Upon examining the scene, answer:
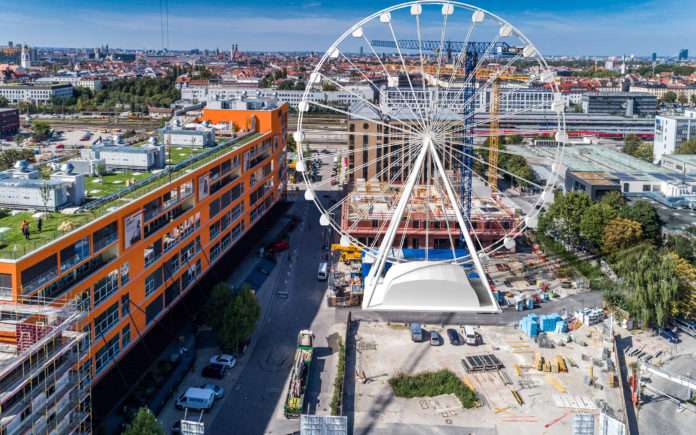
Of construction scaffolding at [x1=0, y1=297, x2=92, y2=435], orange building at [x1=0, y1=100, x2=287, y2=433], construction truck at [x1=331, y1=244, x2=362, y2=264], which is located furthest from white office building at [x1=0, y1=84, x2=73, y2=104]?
construction scaffolding at [x1=0, y1=297, x2=92, y2=435]

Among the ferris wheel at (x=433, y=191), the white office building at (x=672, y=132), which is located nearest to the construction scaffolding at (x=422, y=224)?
the ferris wheel at (x=433, y=191)

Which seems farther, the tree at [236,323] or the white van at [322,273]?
the white van at [322,273]

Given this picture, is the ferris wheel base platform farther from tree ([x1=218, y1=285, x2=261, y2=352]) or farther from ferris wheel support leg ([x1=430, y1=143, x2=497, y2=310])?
tree ([x1=218, y1=285, x2=261, y2=352])

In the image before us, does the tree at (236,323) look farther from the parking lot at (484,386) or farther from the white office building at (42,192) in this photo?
the white office building at (42,192)

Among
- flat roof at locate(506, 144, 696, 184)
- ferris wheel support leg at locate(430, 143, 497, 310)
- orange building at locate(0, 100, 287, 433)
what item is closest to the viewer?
orange building at locate(0, 100, 287, 433)

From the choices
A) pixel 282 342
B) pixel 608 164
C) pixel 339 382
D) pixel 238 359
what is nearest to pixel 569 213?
pixel 282 342

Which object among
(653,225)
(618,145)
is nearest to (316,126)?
(618,145)
